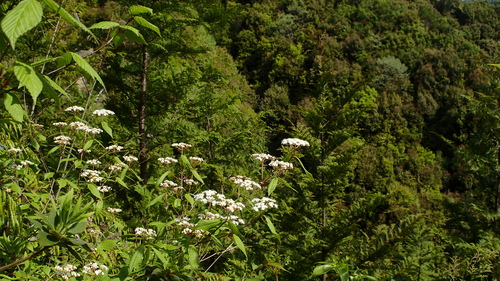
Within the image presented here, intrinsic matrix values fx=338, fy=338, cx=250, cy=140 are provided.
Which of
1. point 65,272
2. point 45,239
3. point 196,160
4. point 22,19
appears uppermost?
point 22,19

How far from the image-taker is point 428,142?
55.3ft

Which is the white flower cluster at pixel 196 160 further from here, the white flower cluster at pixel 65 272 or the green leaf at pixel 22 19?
the green leaf at pixel 22 19

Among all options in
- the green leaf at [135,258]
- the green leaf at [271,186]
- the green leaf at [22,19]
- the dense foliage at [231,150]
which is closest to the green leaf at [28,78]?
the dense foliage at [231,150]

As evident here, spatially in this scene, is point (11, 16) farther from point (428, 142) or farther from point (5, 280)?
point (428, 142)

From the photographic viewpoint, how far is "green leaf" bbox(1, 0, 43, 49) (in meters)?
0.67

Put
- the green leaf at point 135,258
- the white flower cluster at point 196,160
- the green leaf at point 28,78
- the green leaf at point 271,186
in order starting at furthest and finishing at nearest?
1. the white flower cluster at point 196,160
2. the green leaf at point 271,186
3. the green leaf at point 135,258
4. the green leaf at point 28,78

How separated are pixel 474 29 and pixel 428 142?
11484 millimetres

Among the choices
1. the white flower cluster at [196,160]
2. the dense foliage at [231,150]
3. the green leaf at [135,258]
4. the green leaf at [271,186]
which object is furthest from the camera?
the white flower cluster at [196,160]

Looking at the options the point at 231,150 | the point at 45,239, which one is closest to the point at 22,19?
the point at 45,239

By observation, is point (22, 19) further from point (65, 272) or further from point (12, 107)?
point (65, 272)

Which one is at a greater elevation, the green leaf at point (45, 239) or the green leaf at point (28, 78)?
the green leaf at point (28, 78)

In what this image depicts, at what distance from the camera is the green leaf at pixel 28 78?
0.77 metres

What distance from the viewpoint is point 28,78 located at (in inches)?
31.3

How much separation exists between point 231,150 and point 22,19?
681 centimetres
